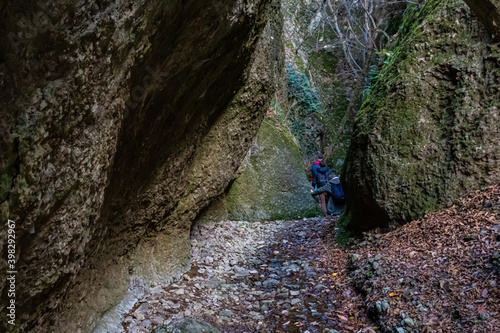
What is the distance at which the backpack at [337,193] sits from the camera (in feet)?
32.3

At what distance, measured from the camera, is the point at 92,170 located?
2.38m

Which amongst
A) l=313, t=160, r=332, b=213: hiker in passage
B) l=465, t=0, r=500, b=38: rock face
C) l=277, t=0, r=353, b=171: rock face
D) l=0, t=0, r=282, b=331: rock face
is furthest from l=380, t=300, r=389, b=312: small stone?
l=277, t=0, r=353, b=171: rock face

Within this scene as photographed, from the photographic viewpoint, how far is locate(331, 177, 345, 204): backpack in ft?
32.3

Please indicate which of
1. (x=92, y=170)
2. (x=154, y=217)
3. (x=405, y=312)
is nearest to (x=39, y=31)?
(x=92, y=170)

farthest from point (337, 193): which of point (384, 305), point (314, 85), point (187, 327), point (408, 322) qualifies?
point (314, 85)

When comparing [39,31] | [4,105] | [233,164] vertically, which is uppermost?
[39,31]

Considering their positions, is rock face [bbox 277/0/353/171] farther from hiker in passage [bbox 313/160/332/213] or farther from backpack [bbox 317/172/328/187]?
backpack [bbox 317/172/328/187]

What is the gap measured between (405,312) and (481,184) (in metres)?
2.29

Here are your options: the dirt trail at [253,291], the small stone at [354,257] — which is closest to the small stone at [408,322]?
the dirt trail at [253,291]

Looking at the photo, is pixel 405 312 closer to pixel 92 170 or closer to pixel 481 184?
pixel 481 184

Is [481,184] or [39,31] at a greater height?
[39,31]

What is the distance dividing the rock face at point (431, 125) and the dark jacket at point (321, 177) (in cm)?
565

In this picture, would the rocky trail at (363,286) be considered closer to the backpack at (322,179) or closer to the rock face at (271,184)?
the rock face at (271,184)

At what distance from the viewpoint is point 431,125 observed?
5.08 metres
